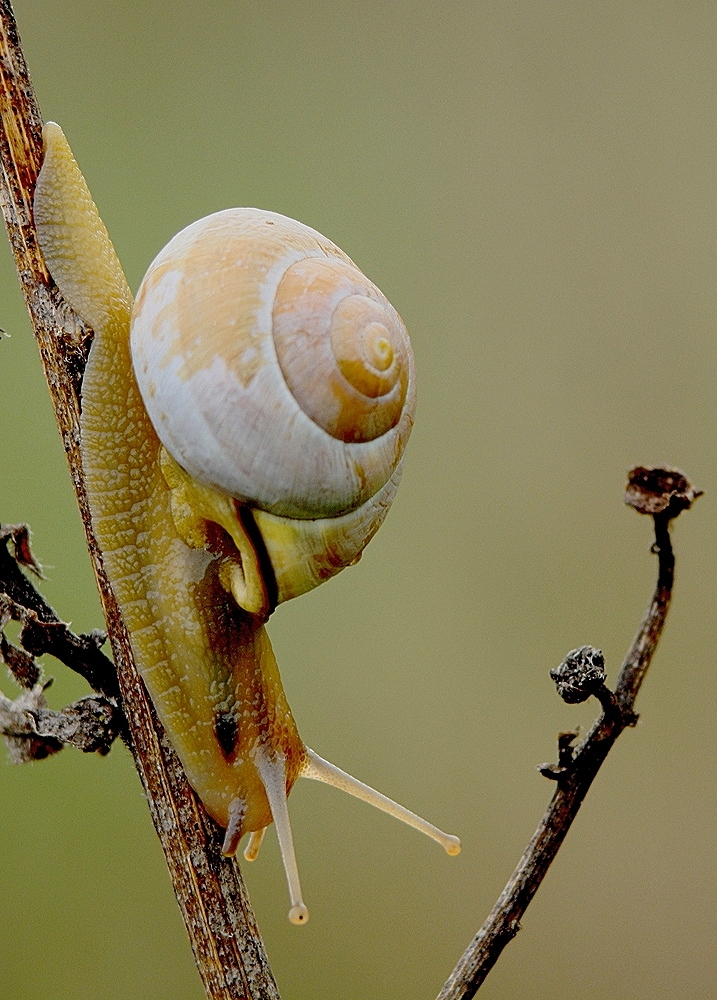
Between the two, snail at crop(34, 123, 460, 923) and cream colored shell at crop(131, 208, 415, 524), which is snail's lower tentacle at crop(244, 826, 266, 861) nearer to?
snail at crop(34, 123, 460, 923)

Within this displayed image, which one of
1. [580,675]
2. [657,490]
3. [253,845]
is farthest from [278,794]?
[657,490]

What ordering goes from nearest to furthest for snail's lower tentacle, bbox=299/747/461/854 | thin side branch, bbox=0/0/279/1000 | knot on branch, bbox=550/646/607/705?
knot on branch, bbox=550/646/607/705
thin side branch, bbox=0/0/279/1000
snail's lower tentacle, bbox=299/747/461/854

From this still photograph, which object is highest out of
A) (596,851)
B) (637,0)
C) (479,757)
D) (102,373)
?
(637,0)

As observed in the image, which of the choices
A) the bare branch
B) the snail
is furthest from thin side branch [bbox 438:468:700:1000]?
the bare branch

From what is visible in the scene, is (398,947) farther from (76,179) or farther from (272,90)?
(272,90)

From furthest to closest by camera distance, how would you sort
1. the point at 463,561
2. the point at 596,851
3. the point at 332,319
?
the point at 463,561 < the point at 596,851 < the point at 332,319

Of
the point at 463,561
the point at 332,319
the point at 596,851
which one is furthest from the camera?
the point at 463,561

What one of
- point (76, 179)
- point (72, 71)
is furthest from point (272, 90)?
point (76, 179)

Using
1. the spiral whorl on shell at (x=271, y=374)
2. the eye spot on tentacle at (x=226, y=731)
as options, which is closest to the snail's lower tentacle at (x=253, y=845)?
the eye spot on tentacle at (x=226, y=731)

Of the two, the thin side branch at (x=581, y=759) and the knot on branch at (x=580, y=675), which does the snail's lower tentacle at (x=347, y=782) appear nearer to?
the thin side branch at (x=581, y=759)
